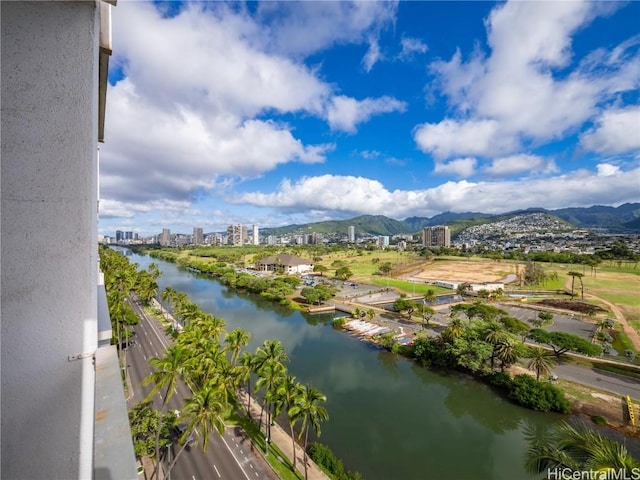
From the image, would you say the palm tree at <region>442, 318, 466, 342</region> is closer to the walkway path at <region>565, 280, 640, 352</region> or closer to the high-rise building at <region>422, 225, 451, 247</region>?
the walkway path at <region>565, 280, 640, 352</region>

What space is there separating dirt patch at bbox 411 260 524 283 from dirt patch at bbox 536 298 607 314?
49.0ft

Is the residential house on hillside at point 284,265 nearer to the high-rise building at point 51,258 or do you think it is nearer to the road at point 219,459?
the road at point 219,459

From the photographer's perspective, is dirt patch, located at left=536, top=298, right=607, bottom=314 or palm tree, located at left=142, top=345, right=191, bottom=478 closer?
palm tree, located at left=142, top=345, right=191, bottom=478

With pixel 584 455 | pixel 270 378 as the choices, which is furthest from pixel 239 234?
pixel 584 455

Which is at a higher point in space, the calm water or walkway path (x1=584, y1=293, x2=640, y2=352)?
walkway path (x1=584, y1=293, x2=640, y2=352)

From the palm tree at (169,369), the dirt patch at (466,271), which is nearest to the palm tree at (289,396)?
the palm tree at (169,369)

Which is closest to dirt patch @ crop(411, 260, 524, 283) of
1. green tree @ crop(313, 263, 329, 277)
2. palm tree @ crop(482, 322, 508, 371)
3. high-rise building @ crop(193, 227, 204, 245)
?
green tree @ crop(313, 263, 329, 277)

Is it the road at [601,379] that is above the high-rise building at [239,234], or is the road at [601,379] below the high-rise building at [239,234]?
below

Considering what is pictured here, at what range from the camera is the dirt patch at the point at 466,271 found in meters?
58.3

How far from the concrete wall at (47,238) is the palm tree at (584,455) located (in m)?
6.38

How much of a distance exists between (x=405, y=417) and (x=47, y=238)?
18916 mm

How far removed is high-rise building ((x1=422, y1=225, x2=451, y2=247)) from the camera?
5901 inches

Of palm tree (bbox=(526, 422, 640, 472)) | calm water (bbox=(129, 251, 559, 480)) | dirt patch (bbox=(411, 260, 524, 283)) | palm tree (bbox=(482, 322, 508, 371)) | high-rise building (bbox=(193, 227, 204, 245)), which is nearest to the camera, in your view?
palm tree (bbox=(526, 422, 640, 472))

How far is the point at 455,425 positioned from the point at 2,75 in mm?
20127
